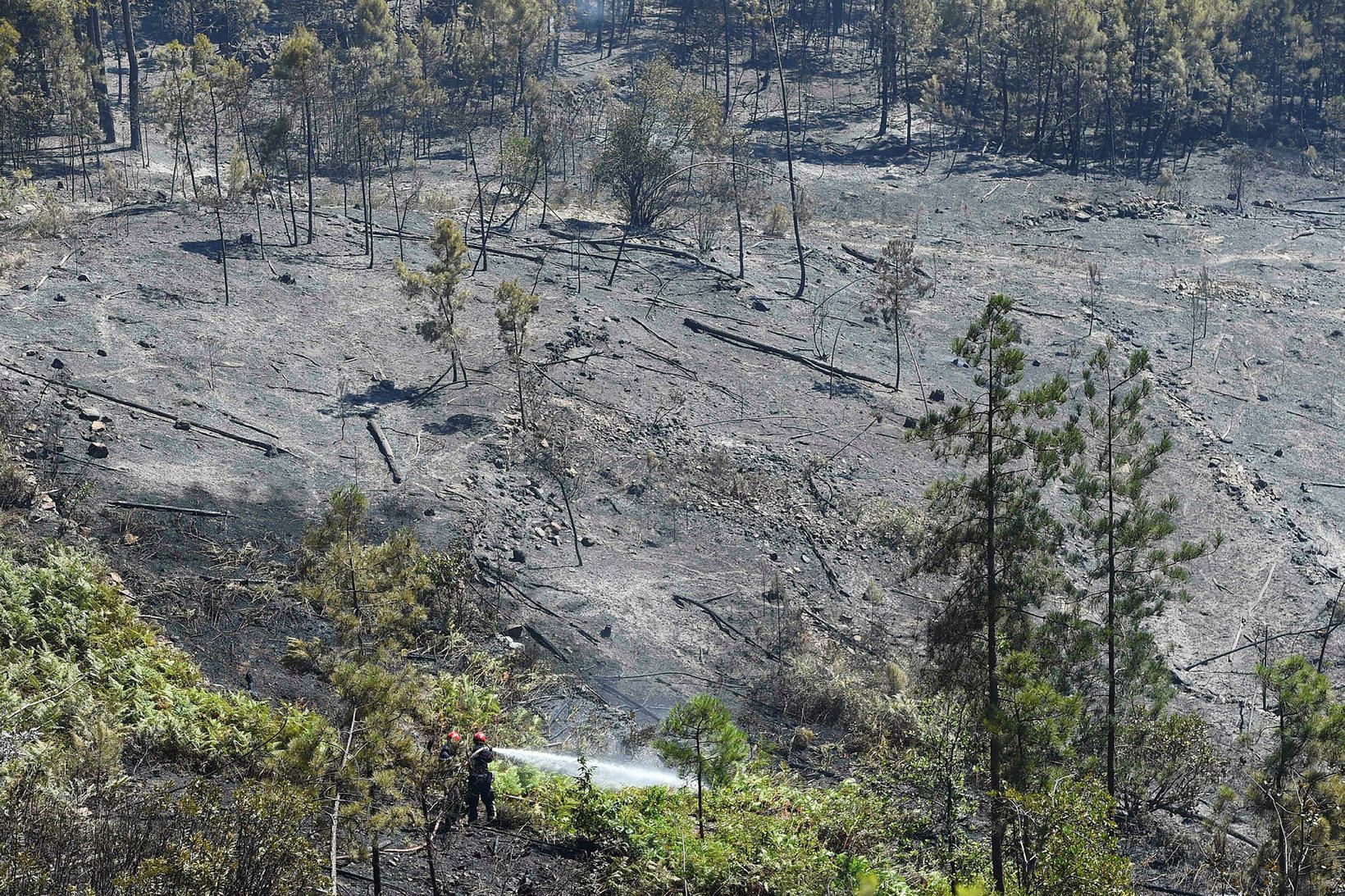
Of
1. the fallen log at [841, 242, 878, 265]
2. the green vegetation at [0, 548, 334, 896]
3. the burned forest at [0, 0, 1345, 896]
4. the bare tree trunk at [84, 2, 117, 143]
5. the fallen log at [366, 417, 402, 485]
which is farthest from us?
the bare tree trunk at [84, 2, 117, 143]

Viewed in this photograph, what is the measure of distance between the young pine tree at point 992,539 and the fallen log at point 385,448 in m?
12.4

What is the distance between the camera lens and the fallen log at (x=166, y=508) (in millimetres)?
19047

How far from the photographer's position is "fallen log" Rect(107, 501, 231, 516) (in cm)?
1905

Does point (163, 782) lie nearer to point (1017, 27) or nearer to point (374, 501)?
point (374, 501)

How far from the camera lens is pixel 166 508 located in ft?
63.3

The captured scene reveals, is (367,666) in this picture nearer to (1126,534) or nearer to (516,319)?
(1126,534)

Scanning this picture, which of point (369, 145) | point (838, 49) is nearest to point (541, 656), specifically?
point (369, 145)

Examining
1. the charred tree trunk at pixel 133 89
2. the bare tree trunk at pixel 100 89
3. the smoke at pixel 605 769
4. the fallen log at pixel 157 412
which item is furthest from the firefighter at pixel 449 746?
the bare tree trunk at pixel 100 89

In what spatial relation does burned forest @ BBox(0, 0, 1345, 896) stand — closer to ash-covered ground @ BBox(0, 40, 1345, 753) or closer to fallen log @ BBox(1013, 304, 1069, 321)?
ash-covered ground @ BBox(0, 40, 1345, 753)

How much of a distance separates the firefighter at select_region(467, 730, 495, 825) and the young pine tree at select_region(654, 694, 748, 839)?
7.06 feet

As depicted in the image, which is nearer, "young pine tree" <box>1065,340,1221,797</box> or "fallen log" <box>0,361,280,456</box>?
"young pine tree" <box>1065,340,1221,797</box>

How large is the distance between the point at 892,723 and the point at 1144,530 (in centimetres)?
485

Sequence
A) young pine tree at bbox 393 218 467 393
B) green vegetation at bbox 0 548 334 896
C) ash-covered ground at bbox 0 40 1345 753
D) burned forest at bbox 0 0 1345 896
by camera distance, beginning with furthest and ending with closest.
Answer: young pine tree at bbox 393 218 467 393
ash-covered ground at bbox 0 40 1345 753
burned forest at bbox 0 0 1345 896
green vegetation at bbox 0 548 334 896

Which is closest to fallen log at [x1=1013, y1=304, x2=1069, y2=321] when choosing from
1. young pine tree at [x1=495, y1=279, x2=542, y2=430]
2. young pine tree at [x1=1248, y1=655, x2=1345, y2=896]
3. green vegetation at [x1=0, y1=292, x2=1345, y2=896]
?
young pine tree at [x1=495, y1=279, x2=542, y2=430]
